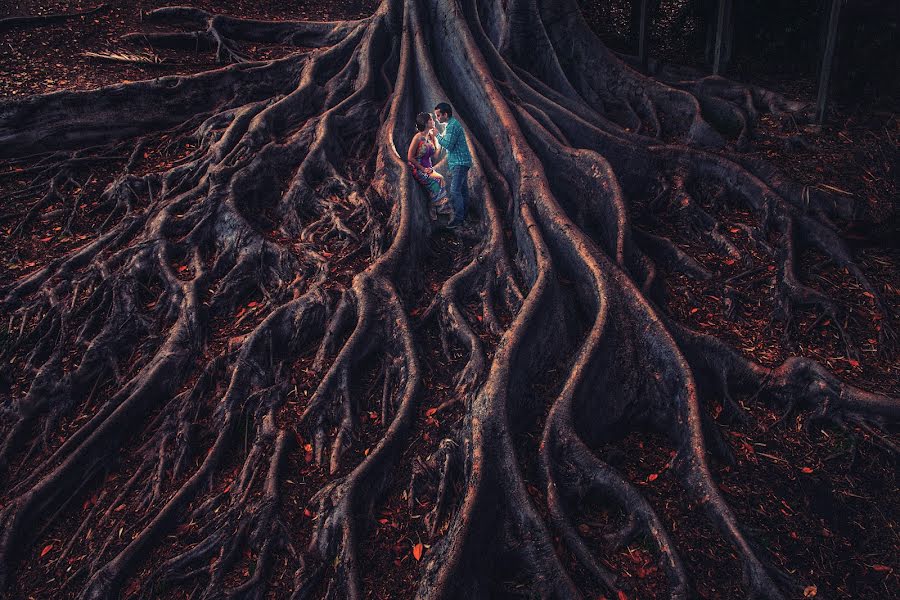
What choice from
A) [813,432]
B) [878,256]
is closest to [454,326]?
[813,432]

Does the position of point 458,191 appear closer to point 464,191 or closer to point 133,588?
point 464,191

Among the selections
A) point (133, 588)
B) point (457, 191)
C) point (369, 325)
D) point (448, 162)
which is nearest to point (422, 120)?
point (448, 162)

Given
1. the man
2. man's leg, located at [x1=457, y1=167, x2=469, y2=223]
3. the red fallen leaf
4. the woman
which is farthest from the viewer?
the woman

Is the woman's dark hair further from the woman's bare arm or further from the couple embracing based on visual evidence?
the woman's bare arm

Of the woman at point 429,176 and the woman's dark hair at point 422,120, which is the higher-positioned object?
the woman's dark hair at point 422,120

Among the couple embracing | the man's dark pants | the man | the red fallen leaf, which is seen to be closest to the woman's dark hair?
the couple embracing

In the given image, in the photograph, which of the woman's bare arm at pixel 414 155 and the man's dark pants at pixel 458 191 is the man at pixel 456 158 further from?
the woman's bare arm at pixel 414 155

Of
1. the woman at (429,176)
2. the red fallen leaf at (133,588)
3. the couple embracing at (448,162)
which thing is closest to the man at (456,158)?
the couple embracing at (448,162)
